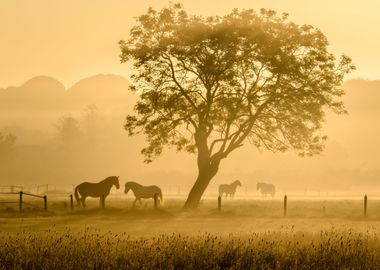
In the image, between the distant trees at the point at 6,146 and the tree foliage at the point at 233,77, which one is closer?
the tree foliage at the point at 233,77

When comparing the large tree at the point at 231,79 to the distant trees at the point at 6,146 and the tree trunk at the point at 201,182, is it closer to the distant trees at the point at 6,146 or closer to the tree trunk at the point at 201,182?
the tree trunk at the point at 201,182

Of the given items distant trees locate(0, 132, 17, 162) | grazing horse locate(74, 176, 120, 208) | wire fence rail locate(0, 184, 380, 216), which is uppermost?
distant trees locate(0, 132, 17, 162)

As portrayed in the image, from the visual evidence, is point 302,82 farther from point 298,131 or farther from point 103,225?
point 103,225

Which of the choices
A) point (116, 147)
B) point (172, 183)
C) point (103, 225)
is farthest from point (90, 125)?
point (103, 225)

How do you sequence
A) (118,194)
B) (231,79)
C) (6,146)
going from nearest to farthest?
(231,79)
(118,194)
(6,146)

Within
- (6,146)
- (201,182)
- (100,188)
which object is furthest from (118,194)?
(100,188)

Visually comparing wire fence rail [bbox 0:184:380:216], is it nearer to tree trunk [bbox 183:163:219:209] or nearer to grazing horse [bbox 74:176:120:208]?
grazing horse [bbox 74:176:120:208]

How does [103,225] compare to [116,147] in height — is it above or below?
below

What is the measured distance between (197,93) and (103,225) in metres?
17.1

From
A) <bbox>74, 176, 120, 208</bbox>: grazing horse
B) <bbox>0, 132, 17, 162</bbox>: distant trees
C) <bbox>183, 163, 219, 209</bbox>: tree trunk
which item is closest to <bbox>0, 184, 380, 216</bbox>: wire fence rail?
<bbox>74, 176, 120, 208</bbox>: grazing horse

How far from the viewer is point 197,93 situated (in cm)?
4881

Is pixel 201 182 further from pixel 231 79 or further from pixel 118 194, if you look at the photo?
pixel 118 194

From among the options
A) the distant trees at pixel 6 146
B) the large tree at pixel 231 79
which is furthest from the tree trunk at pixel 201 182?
the distant trees at pixel 6 146

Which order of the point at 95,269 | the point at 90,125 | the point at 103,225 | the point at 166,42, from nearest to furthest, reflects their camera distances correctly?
the point at 95,269 → the point at 103,225 → the point at 166,42 → the point at 90,125
